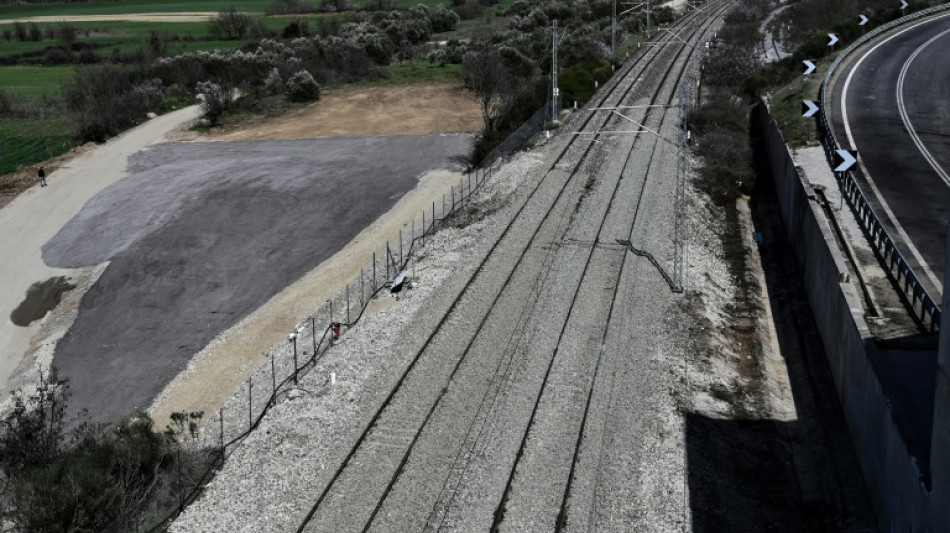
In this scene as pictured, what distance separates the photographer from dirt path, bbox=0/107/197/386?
103 feet

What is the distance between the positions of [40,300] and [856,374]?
27398 millimetres

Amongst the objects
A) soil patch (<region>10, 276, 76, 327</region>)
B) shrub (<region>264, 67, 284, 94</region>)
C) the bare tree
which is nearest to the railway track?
the bare tree

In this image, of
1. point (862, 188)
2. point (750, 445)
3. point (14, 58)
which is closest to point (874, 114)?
point (862, 188)

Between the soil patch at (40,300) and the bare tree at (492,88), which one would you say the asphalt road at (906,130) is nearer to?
the bare tree at (492,88)

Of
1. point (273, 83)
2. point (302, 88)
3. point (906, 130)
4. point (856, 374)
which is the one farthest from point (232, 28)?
point (856, 374)

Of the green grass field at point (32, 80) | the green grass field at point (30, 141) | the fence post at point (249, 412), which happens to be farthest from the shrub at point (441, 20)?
the fence post at point (249, 412)

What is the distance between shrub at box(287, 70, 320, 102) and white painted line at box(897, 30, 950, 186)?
39635mm

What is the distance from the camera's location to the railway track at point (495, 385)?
17797 millimetres

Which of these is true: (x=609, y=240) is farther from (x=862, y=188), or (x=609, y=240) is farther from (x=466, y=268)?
(x=862, y=188)

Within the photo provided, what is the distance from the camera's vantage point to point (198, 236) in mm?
37844

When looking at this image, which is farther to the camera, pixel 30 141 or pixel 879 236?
pixel 30 141

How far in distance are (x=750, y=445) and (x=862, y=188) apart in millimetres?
15234

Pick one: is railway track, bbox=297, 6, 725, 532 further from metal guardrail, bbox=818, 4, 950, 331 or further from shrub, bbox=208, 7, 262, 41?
shrub, bbox=208, 7, 262, 41

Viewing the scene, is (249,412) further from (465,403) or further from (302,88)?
(302,88)
